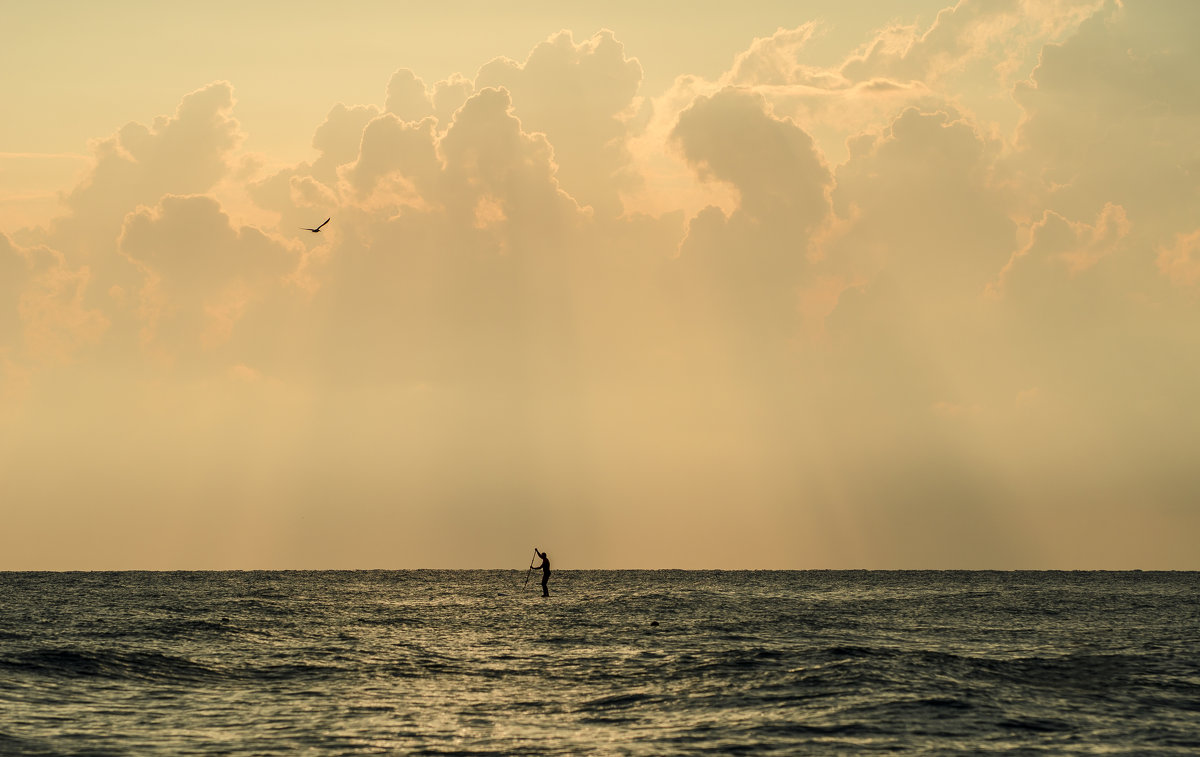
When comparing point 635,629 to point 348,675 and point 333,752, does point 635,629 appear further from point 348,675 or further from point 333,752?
point 333,752

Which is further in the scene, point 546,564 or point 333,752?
point 546,564

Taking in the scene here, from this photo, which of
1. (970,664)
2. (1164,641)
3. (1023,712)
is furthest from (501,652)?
(1164,641)

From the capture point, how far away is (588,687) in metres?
26.2

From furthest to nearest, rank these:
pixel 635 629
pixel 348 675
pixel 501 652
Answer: pixel 635 629 → pixel 501 652 → pixel 348 675

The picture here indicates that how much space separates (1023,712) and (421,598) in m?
56.1

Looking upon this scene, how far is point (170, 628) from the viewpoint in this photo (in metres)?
41.2

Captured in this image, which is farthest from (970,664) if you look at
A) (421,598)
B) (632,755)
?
(421,598)

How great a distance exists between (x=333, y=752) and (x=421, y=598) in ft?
185

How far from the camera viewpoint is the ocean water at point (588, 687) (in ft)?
65.0

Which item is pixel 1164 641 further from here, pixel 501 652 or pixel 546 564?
pixel 546 564

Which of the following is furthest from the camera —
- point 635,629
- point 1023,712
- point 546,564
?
point 546,564

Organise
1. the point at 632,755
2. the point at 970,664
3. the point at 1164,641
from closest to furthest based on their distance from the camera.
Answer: the point at 632,755
the point at 970,664
the point at 1164,641

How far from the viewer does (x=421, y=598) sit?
7388 centimetres

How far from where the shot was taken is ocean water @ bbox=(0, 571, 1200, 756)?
1981cm
